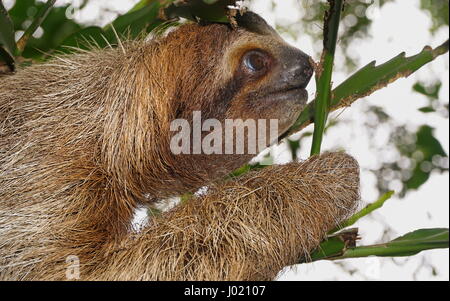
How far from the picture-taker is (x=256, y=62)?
4188 mm

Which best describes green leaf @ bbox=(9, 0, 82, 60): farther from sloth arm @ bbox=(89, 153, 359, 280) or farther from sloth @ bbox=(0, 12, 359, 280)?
sloth arm @ bbox=(89, 153, 359, 280)

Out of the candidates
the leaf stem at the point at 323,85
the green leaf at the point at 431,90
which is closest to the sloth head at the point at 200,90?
the leaf stem at the point at 323,85

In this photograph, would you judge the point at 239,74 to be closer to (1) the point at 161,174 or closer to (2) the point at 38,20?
(1) the point at 161,174

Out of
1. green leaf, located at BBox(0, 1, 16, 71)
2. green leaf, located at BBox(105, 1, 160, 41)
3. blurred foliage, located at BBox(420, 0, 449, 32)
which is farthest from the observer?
blurred foliage, located at BBox(420, 0, 449, 32)

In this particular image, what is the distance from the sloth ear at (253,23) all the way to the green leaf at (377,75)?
0.66 metres

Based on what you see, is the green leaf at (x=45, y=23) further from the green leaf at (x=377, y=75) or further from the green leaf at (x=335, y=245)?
the green leaf at (x=335, y=245)

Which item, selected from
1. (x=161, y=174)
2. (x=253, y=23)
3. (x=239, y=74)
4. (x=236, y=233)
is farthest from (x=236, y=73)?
(x=236, y=233)

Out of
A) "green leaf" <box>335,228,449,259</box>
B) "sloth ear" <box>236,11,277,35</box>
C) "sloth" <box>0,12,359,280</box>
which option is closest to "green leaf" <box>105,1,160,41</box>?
"sloth" <box>0,12,359,280</box>

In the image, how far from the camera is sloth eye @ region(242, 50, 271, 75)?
415 cm

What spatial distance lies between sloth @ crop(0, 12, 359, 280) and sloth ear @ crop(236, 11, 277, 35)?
0.01 metres

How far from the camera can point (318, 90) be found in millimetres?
3889

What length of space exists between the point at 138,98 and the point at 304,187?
134cm

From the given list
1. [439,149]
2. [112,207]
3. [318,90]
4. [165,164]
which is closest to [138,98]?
[165,164]
